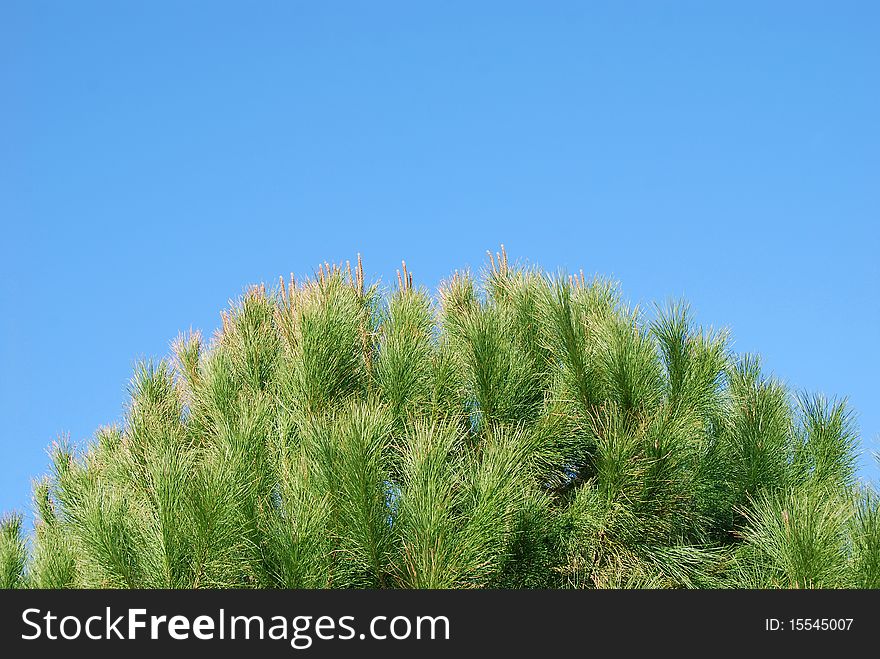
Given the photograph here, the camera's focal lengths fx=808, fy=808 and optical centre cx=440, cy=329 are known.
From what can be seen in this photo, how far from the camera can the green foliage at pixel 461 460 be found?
160 inches

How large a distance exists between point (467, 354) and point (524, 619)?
2085 millimetres

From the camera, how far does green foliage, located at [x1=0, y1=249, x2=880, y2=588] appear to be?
4.07m

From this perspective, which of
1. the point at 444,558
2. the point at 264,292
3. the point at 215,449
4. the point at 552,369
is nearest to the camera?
the point at 444,558

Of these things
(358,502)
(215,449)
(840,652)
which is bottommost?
(840,652)

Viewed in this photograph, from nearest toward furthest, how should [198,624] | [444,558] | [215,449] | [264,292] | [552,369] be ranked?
[198,624] < [444,558] < [215,449] < [552,369] < [264,292]

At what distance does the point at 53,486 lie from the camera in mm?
6867

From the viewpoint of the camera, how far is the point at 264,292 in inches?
249

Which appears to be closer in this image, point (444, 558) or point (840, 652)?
point (840, 652)

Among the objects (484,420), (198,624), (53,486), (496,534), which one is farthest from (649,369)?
(53,486)

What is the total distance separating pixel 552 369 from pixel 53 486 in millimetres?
4418

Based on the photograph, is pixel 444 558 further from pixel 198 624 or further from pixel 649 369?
pixel 649 369

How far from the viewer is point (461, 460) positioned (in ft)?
14.6

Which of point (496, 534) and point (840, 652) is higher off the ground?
point (496, 534)

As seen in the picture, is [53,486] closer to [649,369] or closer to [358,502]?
[358,502]
